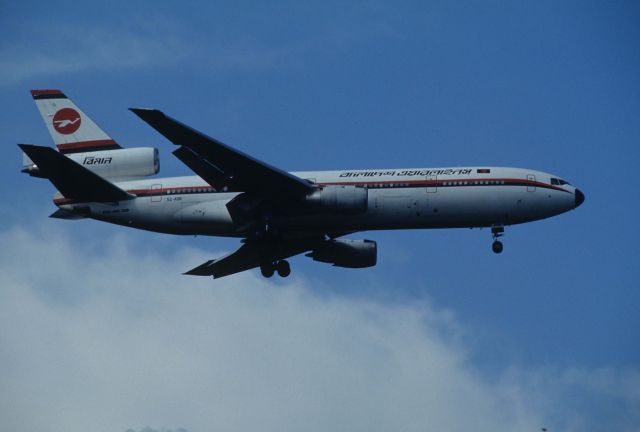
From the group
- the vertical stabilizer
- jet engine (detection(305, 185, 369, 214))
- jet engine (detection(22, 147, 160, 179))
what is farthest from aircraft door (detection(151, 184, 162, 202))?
jet engine (detection(305, 185, 369, 214))

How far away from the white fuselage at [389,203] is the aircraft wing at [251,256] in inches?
90.3

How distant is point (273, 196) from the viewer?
2323 inches

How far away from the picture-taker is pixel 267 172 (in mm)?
57719

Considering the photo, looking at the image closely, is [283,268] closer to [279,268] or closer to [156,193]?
[279,268]

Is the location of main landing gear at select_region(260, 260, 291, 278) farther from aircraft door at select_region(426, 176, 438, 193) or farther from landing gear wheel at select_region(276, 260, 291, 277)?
aircraft door at select_region(426, 176, 438, 193)

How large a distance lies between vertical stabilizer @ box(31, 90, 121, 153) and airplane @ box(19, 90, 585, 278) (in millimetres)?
1784

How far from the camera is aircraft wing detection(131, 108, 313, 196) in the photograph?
55938mm

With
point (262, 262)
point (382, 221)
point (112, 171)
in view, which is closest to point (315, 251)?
point (262, 262)

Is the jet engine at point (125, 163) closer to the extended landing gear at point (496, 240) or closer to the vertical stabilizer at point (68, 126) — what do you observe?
the vertical stabilizer at point (68, 126)

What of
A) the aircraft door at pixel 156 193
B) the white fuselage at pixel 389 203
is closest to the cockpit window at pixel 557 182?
the white fuselage at pixel 389 203

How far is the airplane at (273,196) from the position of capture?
2282 inches

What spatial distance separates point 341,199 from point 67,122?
1788cm

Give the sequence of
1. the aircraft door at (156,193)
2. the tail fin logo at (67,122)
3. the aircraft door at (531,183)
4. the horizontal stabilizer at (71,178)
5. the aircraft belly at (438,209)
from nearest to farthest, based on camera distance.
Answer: the horizontal stabilizer at (71,178), the aircraft belly at (438,209), the aircraft door at (531,183), the aircraft door at (156,193), the tail fin logo at (67,122)

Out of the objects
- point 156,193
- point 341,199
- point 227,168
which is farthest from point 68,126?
point 341,199
